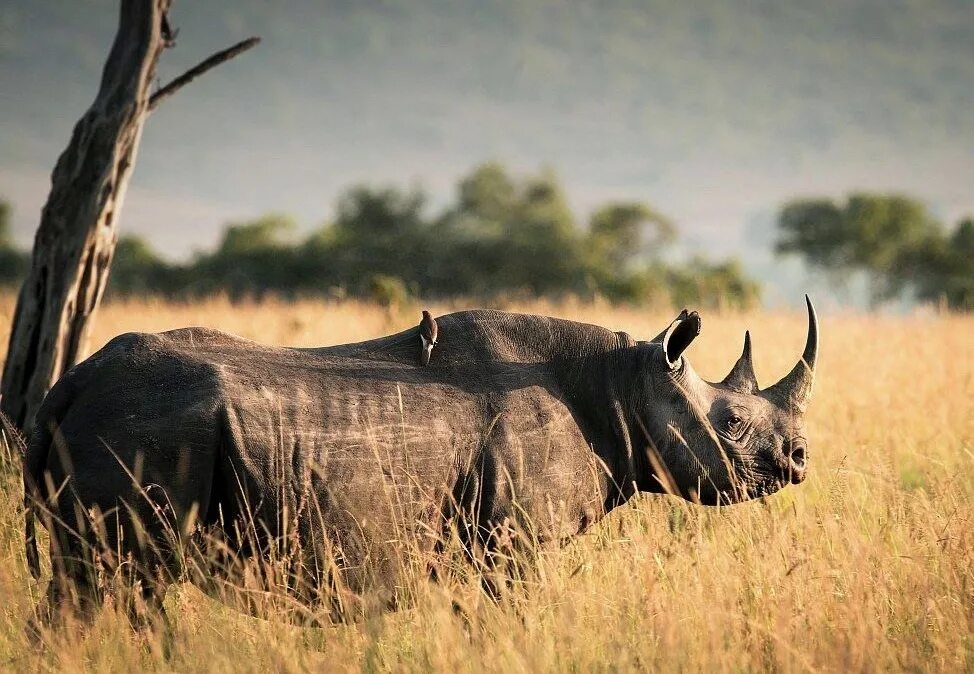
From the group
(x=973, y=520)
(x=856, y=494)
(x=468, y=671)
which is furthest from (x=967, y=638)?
(x=856, y=494)

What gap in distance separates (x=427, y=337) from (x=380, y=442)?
553 millimetres

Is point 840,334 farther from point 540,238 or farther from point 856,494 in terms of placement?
point 540,238

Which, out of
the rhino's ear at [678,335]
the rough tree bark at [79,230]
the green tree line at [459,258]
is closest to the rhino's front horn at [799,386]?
the rhino's ear at [678,335]

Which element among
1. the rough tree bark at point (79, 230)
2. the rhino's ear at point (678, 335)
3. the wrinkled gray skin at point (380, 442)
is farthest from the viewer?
the rough tree bark at point (79, 230)

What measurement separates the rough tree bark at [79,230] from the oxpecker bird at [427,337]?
146 inches

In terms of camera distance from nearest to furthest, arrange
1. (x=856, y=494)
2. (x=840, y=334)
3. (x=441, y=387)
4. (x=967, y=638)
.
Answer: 1. (x=967, y=638)
2. (x=441, y=387)
3. (x=856, y=494)
4. (x=840, y=334)

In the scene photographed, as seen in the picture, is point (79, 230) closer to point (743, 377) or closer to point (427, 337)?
point (427, 337)

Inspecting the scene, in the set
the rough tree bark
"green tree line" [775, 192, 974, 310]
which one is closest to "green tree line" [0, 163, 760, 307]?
"green tree line" [775, 192, 974, 310]

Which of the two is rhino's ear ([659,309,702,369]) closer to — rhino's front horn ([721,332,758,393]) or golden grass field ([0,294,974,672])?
rhino's front horn ([721,332,758,393])

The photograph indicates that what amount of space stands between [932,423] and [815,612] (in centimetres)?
509

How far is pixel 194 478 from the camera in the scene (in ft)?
11.6

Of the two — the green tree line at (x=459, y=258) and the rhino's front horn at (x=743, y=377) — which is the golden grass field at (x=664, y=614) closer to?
the rhino's front horn at (x=743, y=377)

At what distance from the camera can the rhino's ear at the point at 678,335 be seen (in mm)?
4531

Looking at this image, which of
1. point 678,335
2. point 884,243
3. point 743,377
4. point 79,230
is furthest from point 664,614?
point 884,243
